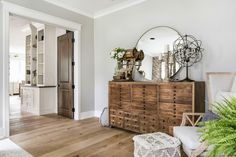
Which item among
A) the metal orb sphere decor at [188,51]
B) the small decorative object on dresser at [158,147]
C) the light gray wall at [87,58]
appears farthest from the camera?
the light gray wall at [87,58]

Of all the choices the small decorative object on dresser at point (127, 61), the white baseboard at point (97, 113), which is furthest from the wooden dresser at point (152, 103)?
the white baseboard at point (97, 113)

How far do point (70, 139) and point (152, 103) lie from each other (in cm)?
158

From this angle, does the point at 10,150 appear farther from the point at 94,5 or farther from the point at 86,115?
the point at 94,5

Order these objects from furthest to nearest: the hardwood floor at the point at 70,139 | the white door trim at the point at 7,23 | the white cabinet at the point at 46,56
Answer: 1. the white cabinet at the point at 46,56
2. the white door trim at the point at 7,23
3. the hardwood floor at the point at 70,139

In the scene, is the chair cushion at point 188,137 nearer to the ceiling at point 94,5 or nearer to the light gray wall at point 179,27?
the light gray wall at point 179,27

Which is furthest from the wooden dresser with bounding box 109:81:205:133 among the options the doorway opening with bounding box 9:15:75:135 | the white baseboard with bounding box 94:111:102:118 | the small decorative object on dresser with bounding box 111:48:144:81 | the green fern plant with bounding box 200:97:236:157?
the green fern plant with bounding box 200:97:236:157

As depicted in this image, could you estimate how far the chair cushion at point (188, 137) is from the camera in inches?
69.0

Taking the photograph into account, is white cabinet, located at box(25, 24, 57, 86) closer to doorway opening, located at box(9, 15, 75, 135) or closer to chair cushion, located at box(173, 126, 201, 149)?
doorway opening, located at box(9, 15, 75, 135)

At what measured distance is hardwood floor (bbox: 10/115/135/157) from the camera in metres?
2.53

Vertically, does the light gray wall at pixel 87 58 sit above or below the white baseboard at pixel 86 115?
above

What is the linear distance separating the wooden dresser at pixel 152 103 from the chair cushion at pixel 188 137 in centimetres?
68

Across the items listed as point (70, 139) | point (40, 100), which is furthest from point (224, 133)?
point (40, 100)

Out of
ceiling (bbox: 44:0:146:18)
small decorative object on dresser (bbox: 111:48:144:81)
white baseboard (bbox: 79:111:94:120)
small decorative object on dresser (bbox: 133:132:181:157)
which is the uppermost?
ceiling (bbox: 44:0:146:18)

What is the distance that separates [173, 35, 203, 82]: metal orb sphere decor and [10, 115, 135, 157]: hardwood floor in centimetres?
168
